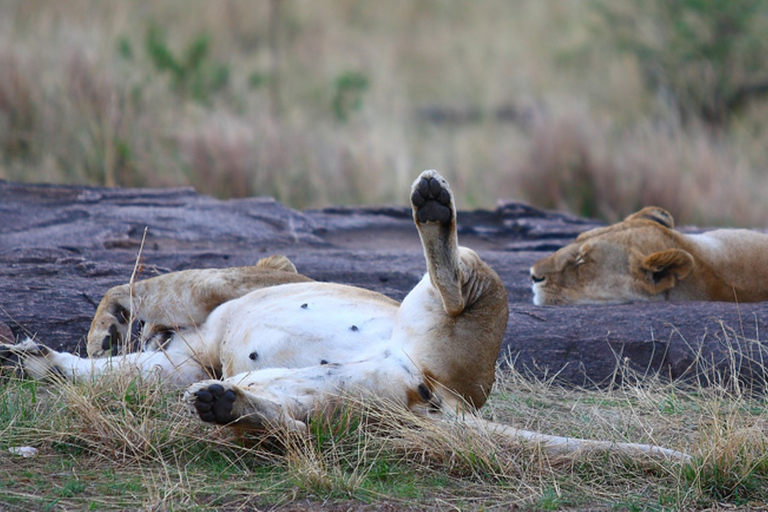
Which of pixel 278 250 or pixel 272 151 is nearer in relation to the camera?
pixel 278 250

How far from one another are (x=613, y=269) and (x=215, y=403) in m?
3.09

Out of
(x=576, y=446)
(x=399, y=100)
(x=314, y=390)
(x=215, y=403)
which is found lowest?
(x=576, y=446)

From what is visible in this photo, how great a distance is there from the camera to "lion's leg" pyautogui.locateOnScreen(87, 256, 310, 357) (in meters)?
4.01

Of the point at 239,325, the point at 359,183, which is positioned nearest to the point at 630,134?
the point at 359,183

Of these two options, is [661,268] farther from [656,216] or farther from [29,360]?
[29,360]

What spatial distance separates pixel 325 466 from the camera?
9.49ft

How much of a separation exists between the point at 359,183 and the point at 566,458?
25.7 feet

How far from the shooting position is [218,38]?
17.1 meters

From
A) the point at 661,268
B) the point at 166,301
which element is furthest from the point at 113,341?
the point at 661,268

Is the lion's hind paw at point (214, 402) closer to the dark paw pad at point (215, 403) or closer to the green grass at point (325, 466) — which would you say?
the dark paw pad at point (215, 403)

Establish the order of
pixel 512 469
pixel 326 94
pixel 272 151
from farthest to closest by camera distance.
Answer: pixel 326 94 < pixel 272 151 < pixel 512 469

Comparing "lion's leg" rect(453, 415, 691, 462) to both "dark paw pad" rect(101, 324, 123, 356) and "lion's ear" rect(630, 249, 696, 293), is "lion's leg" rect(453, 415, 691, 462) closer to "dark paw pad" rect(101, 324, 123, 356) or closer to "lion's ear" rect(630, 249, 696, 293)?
"dark paw pad" rect(101, 324, 123, 356)

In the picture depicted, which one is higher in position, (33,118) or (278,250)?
(33,118)

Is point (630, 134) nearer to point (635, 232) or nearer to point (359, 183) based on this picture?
point (359, 183)
